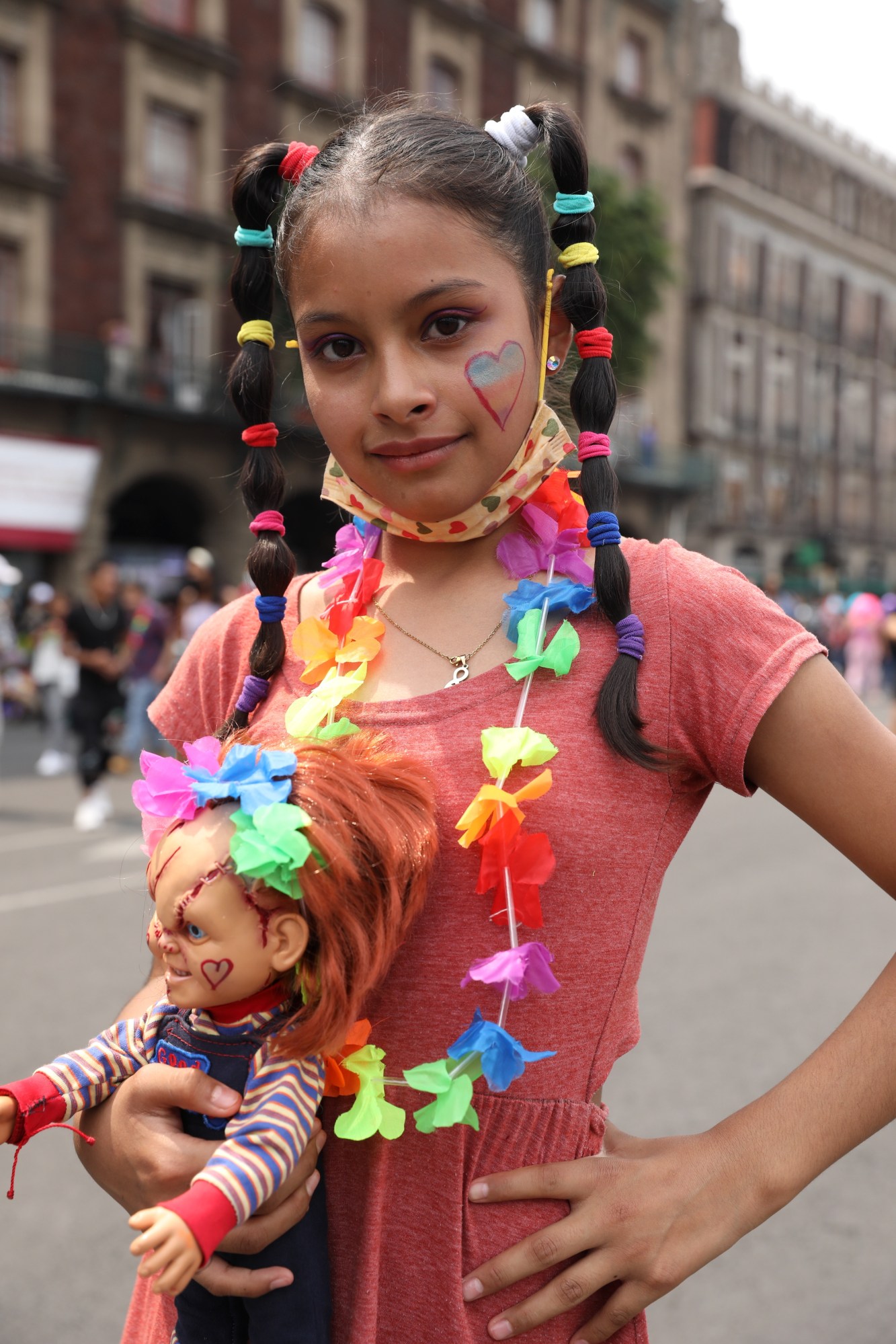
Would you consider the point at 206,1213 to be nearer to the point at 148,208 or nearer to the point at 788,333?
the point at 148,208

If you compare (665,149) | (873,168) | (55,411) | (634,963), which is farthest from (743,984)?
(873,168)

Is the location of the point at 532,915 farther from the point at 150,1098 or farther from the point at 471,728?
the point at 150,1098

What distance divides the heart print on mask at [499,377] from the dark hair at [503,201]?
3.3 inches

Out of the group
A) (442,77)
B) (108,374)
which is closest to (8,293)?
(108,374)

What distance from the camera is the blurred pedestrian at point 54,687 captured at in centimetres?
1227

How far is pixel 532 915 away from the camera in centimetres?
131

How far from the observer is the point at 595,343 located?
4.87 feet

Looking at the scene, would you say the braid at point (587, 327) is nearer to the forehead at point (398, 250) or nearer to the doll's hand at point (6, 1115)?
the forehead at point (398, 250)

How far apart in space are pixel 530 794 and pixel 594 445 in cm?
43

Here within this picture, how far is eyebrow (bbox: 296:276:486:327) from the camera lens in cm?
133

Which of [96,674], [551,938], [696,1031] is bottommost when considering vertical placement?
[696,1031]

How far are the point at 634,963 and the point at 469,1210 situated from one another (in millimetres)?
312

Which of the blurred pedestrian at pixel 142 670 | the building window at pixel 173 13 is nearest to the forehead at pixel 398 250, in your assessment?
the blurred pedestrian at pixel 142 670

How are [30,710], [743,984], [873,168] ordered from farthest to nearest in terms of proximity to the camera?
[873,168] < [30,710] < [743,984]
